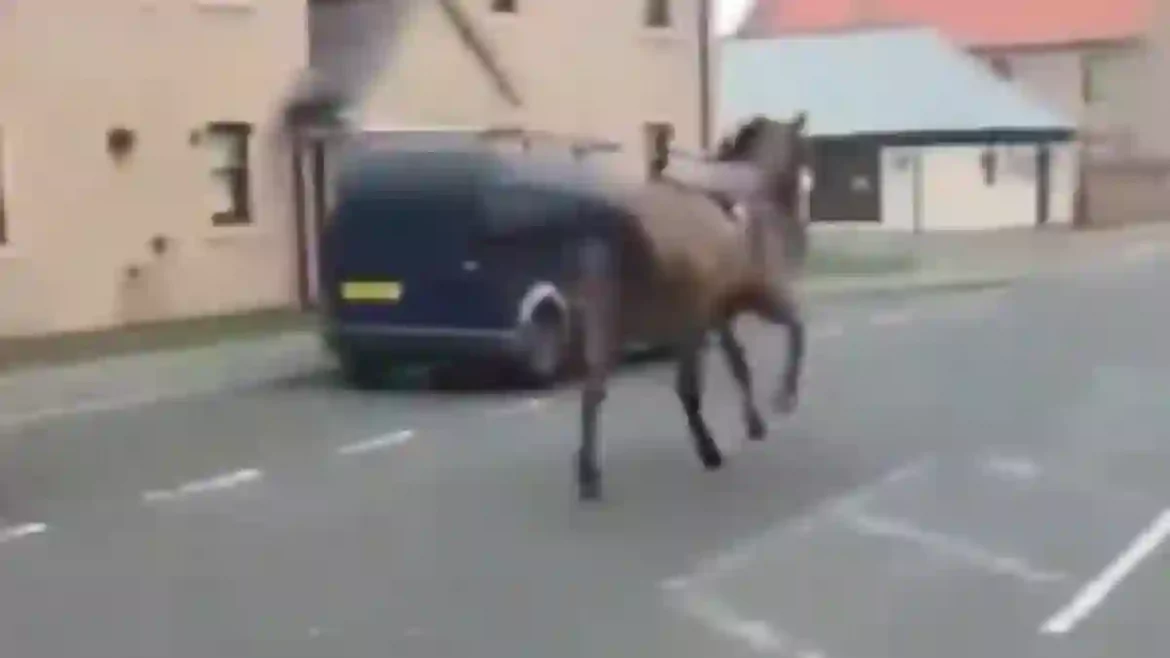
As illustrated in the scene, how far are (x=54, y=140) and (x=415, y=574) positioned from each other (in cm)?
1750

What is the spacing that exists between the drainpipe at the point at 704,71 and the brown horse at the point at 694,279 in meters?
26.7

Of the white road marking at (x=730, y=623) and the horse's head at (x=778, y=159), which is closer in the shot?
the white road marking at (x=730, y=623)

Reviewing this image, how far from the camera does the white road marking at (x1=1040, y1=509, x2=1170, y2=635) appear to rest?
10031 mm

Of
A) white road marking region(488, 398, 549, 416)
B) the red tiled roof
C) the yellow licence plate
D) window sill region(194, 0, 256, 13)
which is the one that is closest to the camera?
white road marking region(488, 398, 549, 416)

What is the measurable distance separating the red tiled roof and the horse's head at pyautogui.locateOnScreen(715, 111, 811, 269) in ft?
203

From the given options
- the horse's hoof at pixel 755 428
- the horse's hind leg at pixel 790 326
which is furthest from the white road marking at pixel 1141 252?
the horse's hind leg at pixel 790 326

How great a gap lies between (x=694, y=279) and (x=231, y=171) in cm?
1796

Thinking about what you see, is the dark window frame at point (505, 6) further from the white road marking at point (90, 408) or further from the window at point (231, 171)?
the white road marking at point (90, 408)

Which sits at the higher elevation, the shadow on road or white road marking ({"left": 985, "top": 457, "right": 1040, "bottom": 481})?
white road marking ({"left": 985, "top": 457, "right": 1040, "bottom": 481})

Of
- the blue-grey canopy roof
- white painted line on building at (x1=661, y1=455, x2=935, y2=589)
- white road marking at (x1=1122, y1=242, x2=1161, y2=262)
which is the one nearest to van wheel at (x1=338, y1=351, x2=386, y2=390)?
white painted line on building at (x1=661, y1=455, x2=935, y2=589)

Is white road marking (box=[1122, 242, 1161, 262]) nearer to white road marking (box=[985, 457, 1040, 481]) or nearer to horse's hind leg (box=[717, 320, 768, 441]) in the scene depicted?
horse's hind leg (box=[717, 320, 768, 441])

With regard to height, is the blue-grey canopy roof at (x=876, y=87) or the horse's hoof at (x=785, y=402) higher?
the blue-grey canopy roof at (x=876, y=87)

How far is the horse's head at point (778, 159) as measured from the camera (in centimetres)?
1656

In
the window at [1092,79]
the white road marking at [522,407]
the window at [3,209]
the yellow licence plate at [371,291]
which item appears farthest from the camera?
the window at [1092,79]
